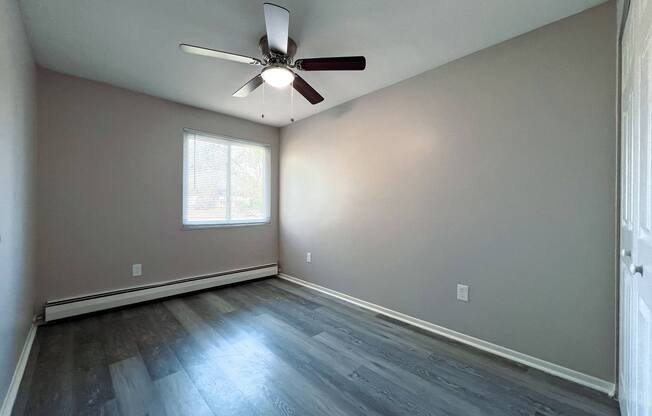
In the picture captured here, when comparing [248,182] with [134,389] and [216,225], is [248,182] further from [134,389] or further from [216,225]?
[134,389]

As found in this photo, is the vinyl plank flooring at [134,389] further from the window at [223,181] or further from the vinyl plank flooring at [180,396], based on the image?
the window at [223,181]

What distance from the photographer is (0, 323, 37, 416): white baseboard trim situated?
135cm

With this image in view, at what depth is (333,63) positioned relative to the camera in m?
1.71

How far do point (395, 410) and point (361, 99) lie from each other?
2749 millimetres

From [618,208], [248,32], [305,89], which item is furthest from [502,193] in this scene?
[248,32]

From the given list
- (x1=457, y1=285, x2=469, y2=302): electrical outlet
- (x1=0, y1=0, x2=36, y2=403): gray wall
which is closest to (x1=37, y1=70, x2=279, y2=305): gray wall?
(x1=0, y1=0, x2=36, y2=403): gray wall

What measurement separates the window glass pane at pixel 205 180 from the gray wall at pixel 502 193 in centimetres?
175

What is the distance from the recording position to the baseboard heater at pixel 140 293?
2414 mm

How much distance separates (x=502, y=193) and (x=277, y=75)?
1.89 m

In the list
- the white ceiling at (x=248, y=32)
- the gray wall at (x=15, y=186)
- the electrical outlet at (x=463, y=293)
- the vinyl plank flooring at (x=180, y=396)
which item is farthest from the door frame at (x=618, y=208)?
the gray wall at (x=15, y=186)

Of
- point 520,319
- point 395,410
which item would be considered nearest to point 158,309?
point 395,410

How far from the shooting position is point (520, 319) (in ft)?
6.07

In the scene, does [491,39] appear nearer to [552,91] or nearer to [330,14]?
[552,91]

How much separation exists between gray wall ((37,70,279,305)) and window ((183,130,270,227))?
0.40 feet
